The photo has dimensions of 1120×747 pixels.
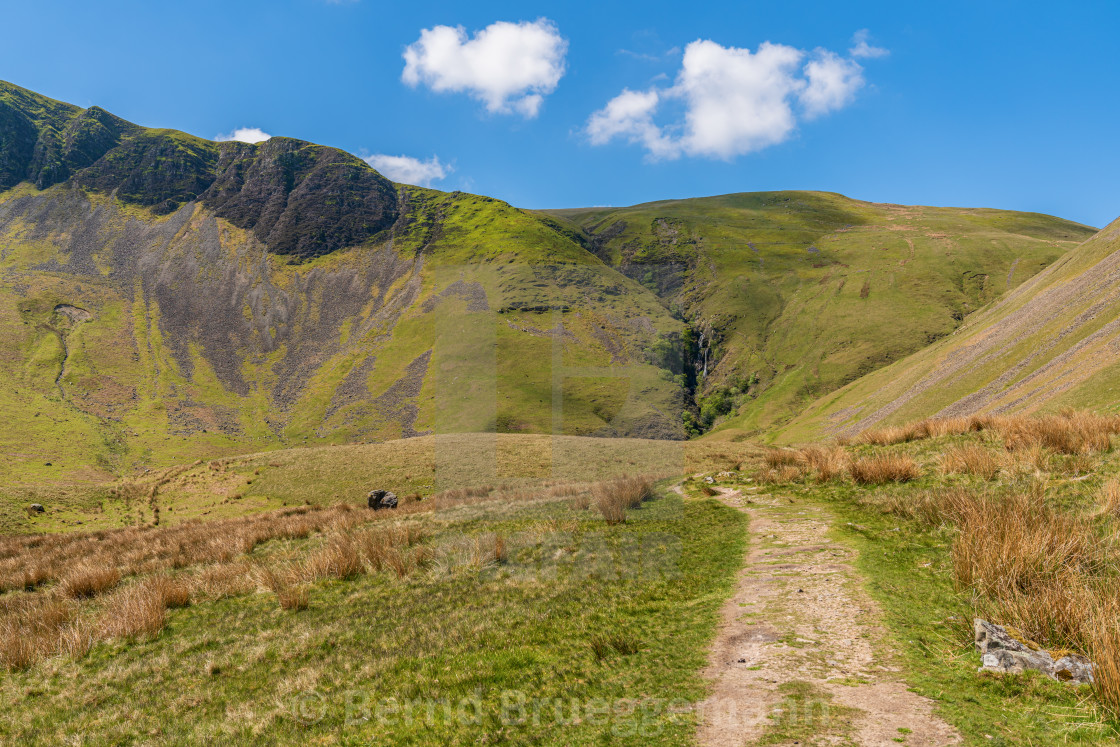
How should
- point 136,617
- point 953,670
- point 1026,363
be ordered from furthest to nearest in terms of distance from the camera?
point 1026,363 < point 136,617 < point 953,670

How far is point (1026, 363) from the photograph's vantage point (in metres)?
43.3

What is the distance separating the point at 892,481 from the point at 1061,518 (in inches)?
321

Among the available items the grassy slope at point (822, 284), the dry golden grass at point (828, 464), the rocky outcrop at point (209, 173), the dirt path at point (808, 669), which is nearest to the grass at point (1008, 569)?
the dirt path at point (808, 669)

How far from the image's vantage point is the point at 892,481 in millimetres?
14797

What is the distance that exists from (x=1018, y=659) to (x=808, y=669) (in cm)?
203

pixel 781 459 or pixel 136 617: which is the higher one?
Answer: pixel 781 459

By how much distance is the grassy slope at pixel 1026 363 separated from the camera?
32375mm

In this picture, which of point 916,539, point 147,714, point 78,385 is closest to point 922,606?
point 916,539

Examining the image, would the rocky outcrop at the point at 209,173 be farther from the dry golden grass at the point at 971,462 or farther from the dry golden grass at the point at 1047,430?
the dry golden grass at the point at 971,462

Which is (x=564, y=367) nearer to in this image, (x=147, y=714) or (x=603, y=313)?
(x=603, y=313)

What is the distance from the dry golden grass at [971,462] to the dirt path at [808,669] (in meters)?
4.99

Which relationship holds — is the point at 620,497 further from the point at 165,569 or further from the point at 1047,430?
the point at 165,569

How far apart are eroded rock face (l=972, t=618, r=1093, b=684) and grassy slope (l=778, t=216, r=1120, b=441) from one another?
2937 cm

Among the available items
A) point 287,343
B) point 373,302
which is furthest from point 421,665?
point 373,302
